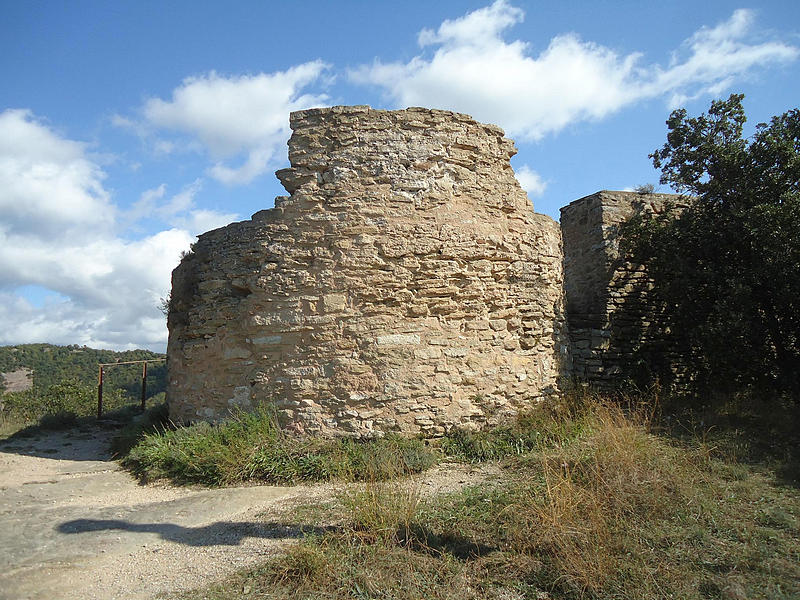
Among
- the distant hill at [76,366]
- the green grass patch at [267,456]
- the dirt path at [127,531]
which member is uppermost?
the distant hill at [76,366]

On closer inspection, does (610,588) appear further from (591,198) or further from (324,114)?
(591,198)

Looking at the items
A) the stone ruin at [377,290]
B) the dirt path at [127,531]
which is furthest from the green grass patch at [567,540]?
the stone ruin at [377,290]

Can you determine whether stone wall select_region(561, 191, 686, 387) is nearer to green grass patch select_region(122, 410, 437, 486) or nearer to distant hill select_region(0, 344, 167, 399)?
green grass patch select_region(122, 410, 437, 486)

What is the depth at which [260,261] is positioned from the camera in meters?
6.78

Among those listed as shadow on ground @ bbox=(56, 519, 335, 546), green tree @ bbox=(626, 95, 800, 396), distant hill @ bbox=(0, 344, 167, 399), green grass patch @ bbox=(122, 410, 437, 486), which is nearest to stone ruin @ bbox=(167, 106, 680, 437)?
green grass patch @ bbox=(122, 410, 437, 486)

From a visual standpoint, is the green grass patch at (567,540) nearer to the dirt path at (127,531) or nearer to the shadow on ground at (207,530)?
the shadow on ground at (207,530)

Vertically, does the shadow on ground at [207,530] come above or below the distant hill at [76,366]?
below

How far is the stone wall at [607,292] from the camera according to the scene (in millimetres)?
9156

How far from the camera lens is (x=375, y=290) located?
6461mm

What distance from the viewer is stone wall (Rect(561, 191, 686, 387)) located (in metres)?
9.16

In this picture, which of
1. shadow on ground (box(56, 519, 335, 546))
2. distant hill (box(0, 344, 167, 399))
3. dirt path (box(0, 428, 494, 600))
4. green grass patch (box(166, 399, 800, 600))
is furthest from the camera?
distant hill (box(0, 344, 167, 399))

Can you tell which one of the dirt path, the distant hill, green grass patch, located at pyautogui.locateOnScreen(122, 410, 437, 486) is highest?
the distant hill

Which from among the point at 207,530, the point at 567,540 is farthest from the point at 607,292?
the point at 207,530

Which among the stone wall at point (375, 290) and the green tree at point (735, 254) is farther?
the green tree at point (735, 254)
